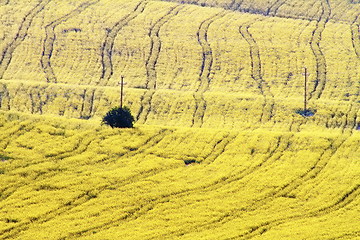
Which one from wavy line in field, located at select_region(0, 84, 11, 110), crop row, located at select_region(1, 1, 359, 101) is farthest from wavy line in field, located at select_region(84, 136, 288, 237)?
wavy line in field, located at select_region(0, 84, 11, 110)

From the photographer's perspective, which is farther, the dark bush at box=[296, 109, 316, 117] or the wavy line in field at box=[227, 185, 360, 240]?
the dark bush at box=[296, 109, 316, 117]

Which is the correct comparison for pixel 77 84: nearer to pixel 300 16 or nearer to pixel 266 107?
pixel 266 107

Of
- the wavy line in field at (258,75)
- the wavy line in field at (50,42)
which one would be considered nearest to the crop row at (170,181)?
the wavy line in field at (258,75)

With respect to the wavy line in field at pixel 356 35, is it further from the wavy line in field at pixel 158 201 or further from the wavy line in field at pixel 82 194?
the wavy line in field at pixel 158 201

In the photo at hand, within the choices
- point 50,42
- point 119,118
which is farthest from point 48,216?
point 50,42

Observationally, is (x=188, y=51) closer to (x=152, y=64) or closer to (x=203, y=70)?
(x=203, y=70)

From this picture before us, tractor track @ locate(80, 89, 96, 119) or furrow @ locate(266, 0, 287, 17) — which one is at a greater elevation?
furrow @ locate(266, 0, 287, 17)

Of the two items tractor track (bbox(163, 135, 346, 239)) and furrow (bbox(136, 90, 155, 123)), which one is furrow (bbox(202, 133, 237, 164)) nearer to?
tractor track (bbox(163, 135, 346, 239))
